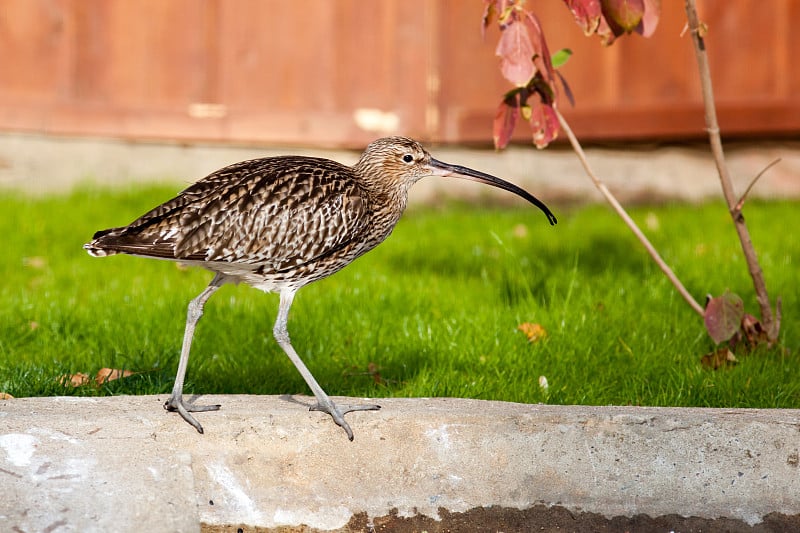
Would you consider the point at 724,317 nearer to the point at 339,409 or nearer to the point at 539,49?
the point at 539,49

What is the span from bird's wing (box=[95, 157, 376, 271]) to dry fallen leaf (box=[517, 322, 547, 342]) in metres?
1.47

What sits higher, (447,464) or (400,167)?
(400,167)

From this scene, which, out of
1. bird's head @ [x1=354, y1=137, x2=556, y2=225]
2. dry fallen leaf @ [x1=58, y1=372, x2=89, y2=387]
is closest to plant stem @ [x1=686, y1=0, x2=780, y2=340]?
bird's head @ [x1=354, y1=137, x2=556, y2=225]

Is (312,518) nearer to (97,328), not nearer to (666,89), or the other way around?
(97,328)

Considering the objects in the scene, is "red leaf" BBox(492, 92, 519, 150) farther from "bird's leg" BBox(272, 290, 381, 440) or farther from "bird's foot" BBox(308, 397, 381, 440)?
"bird's foot" BBox(308, 397, 381, 440)

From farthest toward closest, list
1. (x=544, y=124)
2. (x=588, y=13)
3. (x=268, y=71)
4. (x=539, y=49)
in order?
(x=268, y=71)
(x=544, y=124)
(x=539, y=49)
(x=588, y=13)

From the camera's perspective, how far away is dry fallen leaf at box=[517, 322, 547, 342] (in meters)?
5.70

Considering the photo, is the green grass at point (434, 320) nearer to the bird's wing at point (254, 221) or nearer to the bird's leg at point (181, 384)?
the bird's leg at point (181, 384)

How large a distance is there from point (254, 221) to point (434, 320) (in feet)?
6.19

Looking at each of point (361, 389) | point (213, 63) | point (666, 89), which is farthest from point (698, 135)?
point (361, 389)

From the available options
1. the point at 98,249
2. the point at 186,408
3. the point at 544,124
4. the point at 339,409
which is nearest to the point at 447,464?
the point at 339,409

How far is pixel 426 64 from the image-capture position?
9.37 metres

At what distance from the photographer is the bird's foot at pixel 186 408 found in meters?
4.04

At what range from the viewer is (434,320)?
604 cm
